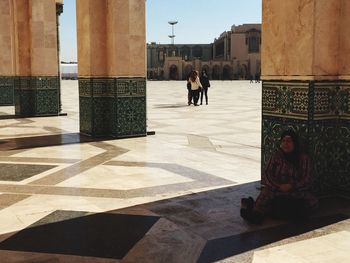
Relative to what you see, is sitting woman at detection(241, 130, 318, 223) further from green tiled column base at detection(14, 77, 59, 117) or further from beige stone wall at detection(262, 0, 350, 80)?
green tiled column base at detection(14, 77, 59, 117)

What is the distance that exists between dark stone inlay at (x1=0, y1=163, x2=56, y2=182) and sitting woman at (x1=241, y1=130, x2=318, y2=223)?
2.17 meters

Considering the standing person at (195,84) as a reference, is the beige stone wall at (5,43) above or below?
above

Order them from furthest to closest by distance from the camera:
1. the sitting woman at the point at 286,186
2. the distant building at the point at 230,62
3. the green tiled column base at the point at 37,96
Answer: the distant building at the point at 230,62, the green tiled column base at the point at 37,96, the sitting woman at the point at 286,186

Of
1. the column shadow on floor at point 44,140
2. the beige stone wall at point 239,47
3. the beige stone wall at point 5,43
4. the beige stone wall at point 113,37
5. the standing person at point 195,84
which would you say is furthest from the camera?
the beige stone wall at point 239,47

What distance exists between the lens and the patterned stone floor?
2.44m

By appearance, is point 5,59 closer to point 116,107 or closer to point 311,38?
point 116,107

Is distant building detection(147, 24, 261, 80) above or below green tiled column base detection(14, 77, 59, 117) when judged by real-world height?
above

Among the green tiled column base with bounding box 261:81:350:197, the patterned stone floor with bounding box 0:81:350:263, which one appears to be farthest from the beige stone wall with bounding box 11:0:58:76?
the green tiled column base with bounding box 261:81:350:197

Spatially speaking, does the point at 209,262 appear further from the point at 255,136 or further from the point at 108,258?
the point at 255,136

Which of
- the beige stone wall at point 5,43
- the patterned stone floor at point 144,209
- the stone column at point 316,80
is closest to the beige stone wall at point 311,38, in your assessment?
the stone column at point 316,80

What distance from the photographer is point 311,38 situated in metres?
3.22

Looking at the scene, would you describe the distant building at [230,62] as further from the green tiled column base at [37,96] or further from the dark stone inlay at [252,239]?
the dark stone inlay at [252,239]

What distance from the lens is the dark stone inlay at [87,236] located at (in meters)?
2.46

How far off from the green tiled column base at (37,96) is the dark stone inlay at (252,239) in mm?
7758
